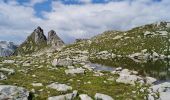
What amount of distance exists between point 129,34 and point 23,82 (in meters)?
136

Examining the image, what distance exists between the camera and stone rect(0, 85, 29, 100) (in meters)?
45.1

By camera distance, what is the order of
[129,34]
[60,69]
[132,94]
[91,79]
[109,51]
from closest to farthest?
[132,94] < [91,79] < [60,69] < [109,51] < [129,34]

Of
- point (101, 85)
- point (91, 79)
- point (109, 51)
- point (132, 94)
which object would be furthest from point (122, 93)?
point (109, 51)

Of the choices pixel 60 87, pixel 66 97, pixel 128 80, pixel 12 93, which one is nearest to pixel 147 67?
pixel 128 80

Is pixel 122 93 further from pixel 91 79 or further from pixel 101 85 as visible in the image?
pixel 91 79

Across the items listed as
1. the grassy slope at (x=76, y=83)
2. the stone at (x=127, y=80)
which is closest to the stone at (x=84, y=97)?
the grassy slope at (x=76, y=83)

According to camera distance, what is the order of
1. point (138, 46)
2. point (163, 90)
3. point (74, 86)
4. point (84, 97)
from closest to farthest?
point (84, 97) → point (163, 90) → point (74, 86) → point (138, 46)

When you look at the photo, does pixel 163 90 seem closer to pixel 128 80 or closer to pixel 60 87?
pixel 128 80

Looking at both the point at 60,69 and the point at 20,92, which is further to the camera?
the point at 60,69

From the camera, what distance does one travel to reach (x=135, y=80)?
5750 centimetres

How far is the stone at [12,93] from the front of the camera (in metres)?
45.1

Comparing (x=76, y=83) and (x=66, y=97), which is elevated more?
(x=76, y=83)

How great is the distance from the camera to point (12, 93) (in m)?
45.6

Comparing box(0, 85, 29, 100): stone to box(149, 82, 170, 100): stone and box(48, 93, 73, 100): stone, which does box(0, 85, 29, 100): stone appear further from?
box(149, 82, 170, 100): stone
